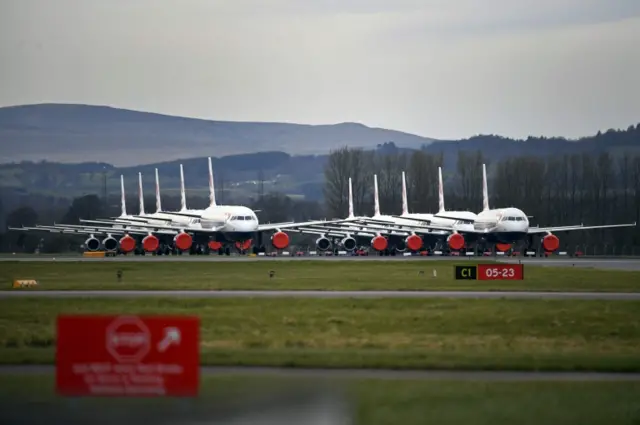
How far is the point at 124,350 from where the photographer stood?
1659cm

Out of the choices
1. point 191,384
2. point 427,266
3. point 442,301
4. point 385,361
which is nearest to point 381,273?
point 427,266

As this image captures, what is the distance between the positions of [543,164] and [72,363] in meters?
168

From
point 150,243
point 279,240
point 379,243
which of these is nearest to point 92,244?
point 150,243

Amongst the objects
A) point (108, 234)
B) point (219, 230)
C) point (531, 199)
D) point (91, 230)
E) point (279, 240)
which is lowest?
point (279, 240)

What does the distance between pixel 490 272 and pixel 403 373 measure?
42573 millimetres

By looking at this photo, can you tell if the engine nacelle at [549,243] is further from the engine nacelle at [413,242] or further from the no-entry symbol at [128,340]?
the no-entry symbol at [128,340]

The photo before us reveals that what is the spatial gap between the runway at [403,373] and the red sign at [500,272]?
39.7m

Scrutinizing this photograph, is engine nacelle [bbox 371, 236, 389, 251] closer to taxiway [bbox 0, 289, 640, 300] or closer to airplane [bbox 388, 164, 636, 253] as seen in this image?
airplane [bbox 388, 164, 636, 253]

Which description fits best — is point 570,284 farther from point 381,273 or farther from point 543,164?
point 543,164

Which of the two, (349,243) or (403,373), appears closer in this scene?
(403,373)

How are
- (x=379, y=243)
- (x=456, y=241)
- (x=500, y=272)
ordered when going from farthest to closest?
(x=379, y=243) → (x=456, y=241) → (x=500, y=272)

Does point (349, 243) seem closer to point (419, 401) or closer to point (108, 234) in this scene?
point (108, 234)

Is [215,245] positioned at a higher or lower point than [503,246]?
higher

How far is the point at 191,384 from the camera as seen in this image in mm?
17219
